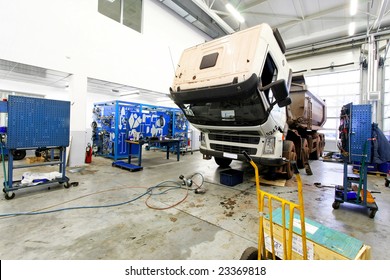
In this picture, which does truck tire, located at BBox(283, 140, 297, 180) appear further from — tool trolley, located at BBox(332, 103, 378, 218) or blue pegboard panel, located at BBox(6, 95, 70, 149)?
blue pegboard panel, located at BBox(6, 95, 70, 149)

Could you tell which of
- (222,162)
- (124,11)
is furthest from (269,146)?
(124,11)

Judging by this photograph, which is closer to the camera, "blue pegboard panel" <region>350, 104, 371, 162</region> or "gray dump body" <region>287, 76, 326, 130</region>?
"blue pegboard panel" <region>350, 104, 371, 162</region>

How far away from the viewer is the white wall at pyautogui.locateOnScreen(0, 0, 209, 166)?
4863 mm

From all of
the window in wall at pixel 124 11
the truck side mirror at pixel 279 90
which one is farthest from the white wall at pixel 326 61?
the truck side mirror at pixel 279 90

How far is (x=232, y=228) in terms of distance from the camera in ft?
7.98

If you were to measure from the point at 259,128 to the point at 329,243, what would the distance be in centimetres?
238

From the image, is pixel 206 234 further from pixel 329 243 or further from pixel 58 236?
pixel 58 236

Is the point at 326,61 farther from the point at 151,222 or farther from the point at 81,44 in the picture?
the point at 151,222

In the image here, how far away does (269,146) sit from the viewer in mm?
3740

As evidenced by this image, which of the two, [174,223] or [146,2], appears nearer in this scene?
[174,223]

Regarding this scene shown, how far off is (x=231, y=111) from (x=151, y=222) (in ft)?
7.57

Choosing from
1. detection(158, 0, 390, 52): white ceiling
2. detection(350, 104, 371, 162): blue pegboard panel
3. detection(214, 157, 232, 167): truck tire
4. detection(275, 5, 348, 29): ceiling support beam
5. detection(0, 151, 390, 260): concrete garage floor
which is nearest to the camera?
detection(0, 151, 390, 260): concrete garage floor

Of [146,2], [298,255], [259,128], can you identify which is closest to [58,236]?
[298,255]

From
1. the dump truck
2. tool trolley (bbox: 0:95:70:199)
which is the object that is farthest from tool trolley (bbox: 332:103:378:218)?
tool trolley (bbox: 0:95:70:199)
